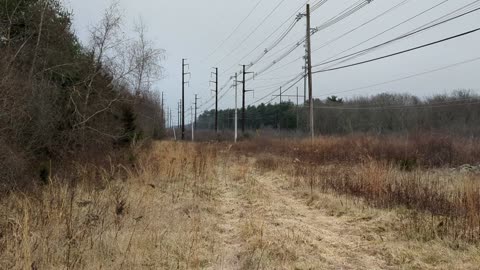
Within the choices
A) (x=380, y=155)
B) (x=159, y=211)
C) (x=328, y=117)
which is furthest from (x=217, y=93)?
(x=159, y=211)

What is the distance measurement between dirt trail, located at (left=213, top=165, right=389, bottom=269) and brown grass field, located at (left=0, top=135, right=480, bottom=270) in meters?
0.02

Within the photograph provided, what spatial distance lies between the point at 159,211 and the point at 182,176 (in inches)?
173

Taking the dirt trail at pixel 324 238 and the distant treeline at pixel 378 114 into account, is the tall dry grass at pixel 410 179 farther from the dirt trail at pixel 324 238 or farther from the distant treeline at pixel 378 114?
the distant treeline at pixel 378 114

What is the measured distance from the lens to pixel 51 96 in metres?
14.6

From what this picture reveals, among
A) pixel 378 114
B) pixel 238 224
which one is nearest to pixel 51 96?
pixel 238 224

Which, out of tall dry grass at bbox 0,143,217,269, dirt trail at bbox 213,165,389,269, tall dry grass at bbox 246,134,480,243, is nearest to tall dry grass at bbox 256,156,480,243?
tall dry grass at bbox 246,134,480,243

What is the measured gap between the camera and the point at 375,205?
31.0ft

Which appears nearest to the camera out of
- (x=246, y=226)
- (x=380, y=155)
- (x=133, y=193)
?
(x=246, y=226)

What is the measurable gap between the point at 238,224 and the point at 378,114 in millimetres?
79170

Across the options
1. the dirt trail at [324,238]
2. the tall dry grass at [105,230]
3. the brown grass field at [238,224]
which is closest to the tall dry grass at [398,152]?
the brown grass field at [238,224]

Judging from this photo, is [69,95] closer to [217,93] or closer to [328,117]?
[217,93]

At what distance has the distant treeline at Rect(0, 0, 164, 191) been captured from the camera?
31.2 feet

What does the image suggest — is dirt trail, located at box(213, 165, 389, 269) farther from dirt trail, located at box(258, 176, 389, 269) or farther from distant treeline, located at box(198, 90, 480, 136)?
distant treeline, located at box(198, 90, 480, 136)

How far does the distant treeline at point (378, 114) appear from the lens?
6812cm
